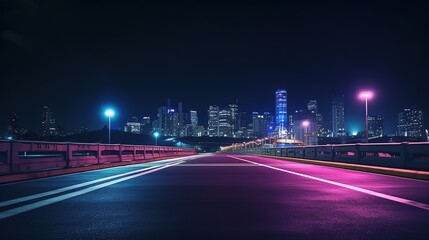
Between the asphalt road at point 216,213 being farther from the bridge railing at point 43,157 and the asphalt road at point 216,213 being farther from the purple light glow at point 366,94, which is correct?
the purple light glow at point 366,94

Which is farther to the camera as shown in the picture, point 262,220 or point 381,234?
point 262,220

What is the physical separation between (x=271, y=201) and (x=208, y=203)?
1314 millimetres

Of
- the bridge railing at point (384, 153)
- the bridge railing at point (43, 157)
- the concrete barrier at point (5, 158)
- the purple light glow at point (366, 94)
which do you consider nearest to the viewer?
the concrete barrier at point (5, 158)

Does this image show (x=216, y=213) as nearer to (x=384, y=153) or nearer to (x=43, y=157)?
(x=43, y=157)

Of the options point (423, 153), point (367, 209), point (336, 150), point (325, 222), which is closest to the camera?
point (325, 222)

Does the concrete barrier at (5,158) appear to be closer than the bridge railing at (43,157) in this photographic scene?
Yes

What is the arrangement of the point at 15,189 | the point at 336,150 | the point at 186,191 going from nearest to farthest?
the point at 186,191, the point at 15,189, the point at 336,150

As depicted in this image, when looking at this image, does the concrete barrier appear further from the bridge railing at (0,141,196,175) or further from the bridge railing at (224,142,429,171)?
the bridge railing at (224,142,429,171)

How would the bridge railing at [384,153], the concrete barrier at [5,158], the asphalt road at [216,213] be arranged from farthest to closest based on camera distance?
the bridge railing at [384,153]
the concrete barrier at [5,158]
the asphalt road at [216,213]

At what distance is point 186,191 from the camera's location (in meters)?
10.2

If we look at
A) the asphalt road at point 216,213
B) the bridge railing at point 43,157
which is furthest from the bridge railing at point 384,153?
the bridge railing at point 43,157

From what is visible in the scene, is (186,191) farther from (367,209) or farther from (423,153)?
(423,153)

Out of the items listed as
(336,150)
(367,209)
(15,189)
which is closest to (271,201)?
(367,209)

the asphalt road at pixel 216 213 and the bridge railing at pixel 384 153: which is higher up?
the bridge railing at pixel 384 153
